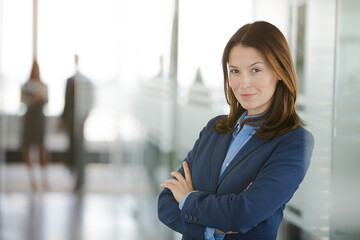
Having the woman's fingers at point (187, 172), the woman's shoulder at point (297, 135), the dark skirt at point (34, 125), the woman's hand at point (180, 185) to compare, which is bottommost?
the dark skirt at point (34, 125)

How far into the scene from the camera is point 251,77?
144 centimetres

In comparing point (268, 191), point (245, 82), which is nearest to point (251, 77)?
point (245, 82)

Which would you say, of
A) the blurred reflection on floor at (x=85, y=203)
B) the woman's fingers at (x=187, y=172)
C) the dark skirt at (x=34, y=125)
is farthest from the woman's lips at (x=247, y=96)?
the dark skirt at (x=34, y=125)

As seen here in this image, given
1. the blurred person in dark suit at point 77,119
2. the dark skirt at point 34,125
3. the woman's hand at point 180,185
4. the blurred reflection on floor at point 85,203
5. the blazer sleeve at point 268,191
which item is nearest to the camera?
the blazer sleeve at point 268,191

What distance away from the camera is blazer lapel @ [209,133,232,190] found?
1484 mm

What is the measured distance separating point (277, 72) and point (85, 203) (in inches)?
154

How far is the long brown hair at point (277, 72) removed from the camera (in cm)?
138

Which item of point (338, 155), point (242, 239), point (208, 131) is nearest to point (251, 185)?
point (242, 239)

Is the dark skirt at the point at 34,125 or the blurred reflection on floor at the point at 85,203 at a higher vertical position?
the dark skirt at the point at 34,125

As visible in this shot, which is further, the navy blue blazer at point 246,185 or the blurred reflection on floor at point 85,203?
the blurred reflection on floor at point 85,203

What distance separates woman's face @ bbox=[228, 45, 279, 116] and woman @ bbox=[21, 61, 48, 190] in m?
3.70

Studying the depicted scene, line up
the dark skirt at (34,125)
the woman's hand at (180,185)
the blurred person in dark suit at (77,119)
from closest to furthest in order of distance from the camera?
1. the woman's hand at (180,185)
2. the blurred person in dark suit at (77,119)
3. the dark skirt at (34,125)

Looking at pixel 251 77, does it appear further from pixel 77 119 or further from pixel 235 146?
pixel 77 119

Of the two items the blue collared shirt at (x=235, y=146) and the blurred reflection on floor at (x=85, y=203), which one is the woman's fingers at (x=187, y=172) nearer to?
the blue collared shirt at (x=235, y=146)
